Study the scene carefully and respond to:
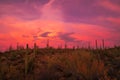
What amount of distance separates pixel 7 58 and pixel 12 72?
485cm

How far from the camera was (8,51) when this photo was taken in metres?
22.8

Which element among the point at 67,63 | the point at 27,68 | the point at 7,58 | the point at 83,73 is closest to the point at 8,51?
the point at 7,58

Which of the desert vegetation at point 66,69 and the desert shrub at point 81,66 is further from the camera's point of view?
the desert vegetation at point 66,69

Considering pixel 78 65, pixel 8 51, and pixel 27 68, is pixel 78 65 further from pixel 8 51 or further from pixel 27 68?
pixel 8 51

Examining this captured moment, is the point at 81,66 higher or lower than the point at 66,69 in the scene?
higher

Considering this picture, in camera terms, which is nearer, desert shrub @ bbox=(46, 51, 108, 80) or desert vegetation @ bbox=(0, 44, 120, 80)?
desert shrub @ bbox=(46, 51, 108, 80)

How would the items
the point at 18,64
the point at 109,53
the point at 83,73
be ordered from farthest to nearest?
1. the point at 109,53
2. the point at 18,64
3. the point at 83,73

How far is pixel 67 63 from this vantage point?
14.5 meters

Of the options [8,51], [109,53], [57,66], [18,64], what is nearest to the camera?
[57,66]

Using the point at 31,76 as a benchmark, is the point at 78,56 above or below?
above

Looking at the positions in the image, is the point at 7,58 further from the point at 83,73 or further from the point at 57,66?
the point at 83,73

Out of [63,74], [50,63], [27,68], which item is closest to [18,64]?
[27,68]

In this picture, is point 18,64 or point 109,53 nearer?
point 18,64

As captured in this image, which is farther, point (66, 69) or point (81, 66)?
point (66, 69)
